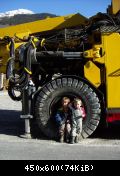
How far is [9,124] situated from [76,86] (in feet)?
9.89

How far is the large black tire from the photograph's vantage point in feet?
31.6

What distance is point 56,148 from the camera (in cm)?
890

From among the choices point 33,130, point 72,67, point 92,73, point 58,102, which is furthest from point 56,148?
point 72,67

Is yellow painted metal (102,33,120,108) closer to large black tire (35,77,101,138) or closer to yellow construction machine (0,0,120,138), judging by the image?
yellow construction machine (0,0,120,138)

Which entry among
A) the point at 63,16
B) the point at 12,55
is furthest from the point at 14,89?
the point at 63,16

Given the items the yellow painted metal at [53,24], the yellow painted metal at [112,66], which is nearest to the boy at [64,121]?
the yellow painted metal at [112,66]

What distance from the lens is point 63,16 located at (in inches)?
434

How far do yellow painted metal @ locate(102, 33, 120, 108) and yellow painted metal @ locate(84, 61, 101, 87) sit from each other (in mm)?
244

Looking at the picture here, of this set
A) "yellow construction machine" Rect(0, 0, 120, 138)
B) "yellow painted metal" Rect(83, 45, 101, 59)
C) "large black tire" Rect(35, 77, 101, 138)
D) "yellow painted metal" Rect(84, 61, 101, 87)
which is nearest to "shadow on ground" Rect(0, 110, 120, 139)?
"yellow construction machine" Rect(0, 0, 120, 138)

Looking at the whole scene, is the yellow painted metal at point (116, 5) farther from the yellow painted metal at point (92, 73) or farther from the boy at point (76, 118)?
the boy at point (76, 118)

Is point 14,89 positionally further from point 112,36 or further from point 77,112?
point 112,36

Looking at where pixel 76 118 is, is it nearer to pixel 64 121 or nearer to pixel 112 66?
pixel 64 121

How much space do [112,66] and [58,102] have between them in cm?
135

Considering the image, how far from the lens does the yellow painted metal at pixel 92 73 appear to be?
955 centimetres
